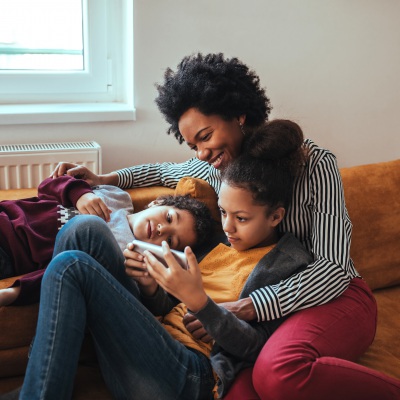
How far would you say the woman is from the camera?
137cm

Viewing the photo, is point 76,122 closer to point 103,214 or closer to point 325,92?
point 103,214

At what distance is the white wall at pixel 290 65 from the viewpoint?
2.41m

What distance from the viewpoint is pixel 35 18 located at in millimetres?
2432

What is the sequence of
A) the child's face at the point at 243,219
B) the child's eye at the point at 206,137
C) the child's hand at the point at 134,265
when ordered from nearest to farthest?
the child's hand at the point at 134,265
the child's face at the point at 243,219
the child's eye at the point at 206,137

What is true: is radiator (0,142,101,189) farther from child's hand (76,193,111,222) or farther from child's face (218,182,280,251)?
child's face (218,182,280,251)

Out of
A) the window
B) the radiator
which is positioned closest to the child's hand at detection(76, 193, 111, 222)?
the radiator

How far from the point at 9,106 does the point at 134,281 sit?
1196 mm

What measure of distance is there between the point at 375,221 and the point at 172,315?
0.90 m

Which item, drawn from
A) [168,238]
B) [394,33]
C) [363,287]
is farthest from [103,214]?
[394,33]

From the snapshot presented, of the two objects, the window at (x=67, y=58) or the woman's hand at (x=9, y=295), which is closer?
the woman's hand at (x=9, y=295)

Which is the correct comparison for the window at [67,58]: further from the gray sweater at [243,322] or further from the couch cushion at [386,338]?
the couch cushion at [386,338]

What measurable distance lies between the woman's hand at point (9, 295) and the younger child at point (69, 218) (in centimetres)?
10

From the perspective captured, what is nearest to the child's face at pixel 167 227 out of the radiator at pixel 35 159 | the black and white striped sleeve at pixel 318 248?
the black and white striped sleeve at pixel 318 248

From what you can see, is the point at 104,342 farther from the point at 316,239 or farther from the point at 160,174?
the point at 160,174
